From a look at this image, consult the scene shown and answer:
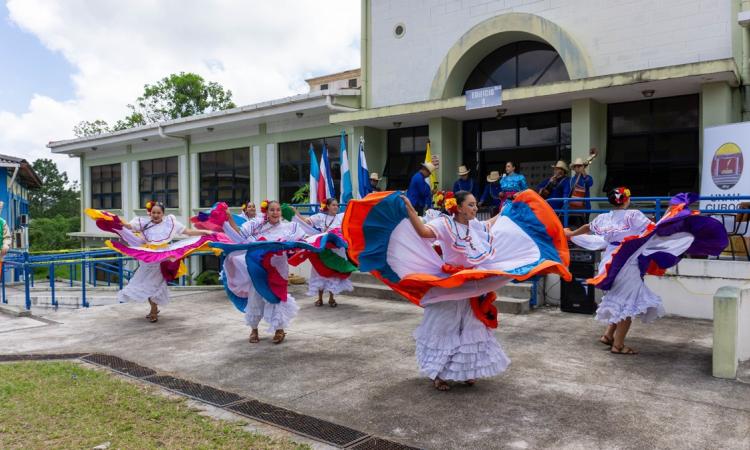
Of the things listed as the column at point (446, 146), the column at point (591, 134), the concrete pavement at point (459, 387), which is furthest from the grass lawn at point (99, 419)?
the column at point (446, 146)

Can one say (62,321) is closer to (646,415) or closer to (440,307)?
(440,307)

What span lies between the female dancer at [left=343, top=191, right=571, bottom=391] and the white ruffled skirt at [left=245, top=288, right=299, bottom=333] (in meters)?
2.48

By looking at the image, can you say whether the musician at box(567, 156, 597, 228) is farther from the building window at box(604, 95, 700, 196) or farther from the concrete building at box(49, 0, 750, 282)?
the building window at box(604, 95, 700, 196)

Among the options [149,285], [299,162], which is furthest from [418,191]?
[299,162]

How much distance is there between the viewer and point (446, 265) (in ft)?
17.4

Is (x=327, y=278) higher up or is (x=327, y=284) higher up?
(x=327, y=278)

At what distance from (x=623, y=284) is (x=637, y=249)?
1.51 feet

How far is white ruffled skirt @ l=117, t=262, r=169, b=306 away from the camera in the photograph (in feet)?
30.1

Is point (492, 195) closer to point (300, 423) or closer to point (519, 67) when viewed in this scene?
point (519, 67)

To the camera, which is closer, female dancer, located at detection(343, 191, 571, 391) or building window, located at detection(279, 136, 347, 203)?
female dancer, located at detection(343, 191, 571, 391)

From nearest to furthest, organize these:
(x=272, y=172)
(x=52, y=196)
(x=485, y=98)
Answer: (x=485, y=98)
(x=272, y=172)
(x=52, y=196)

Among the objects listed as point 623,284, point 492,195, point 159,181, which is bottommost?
point 623,284

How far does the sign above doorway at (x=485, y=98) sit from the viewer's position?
1166 centimetres

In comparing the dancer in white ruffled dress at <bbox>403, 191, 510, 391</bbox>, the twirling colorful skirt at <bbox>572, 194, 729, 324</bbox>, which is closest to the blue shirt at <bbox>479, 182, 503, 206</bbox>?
the twirling colorful skirt at <bbox>572, 194, 729, 324</bbox>
